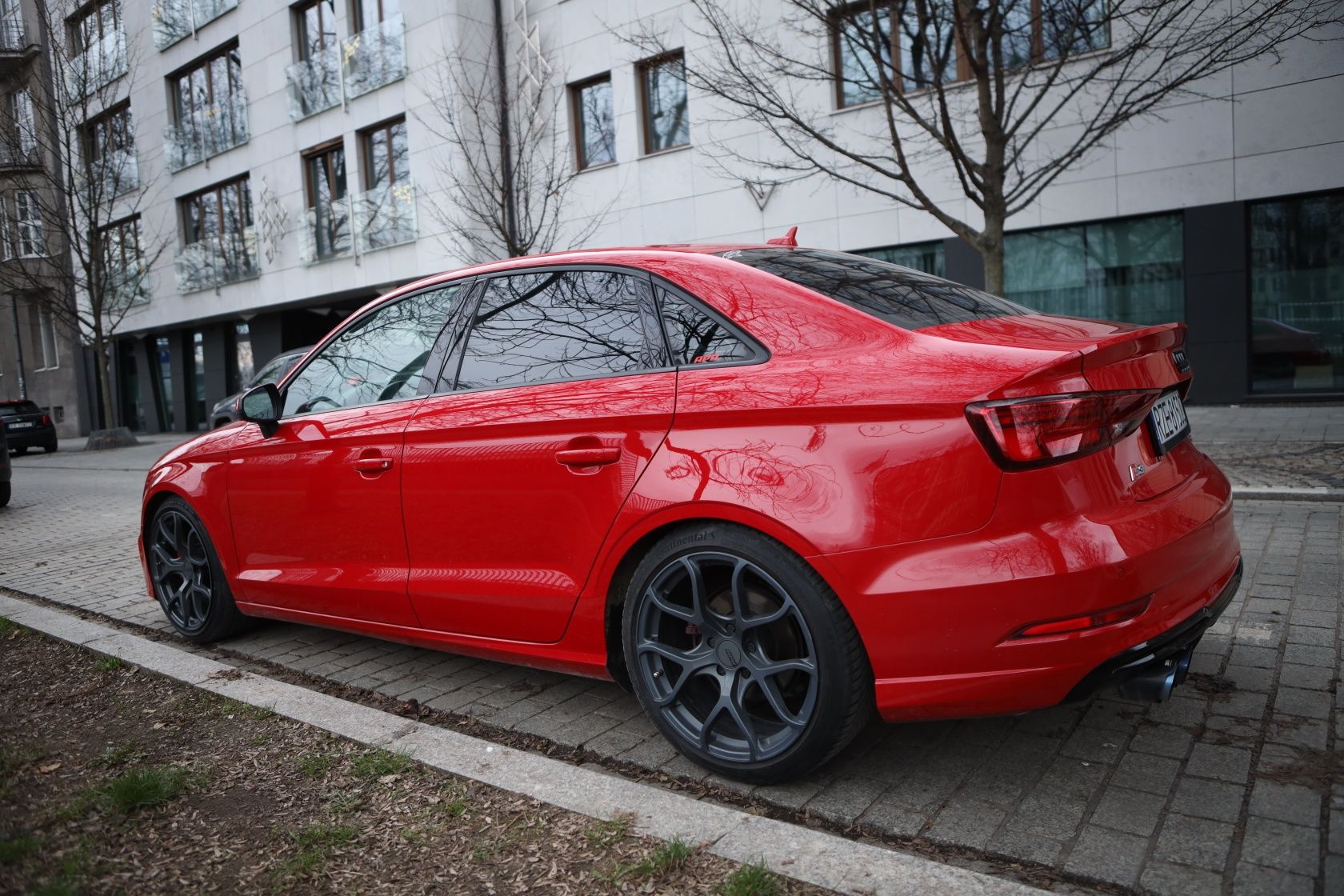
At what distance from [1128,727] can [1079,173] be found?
Answer: 1200cm

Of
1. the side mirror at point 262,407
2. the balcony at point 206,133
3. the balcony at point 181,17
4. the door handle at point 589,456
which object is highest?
the balcony at point 181,17

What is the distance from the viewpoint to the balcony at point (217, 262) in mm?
25094

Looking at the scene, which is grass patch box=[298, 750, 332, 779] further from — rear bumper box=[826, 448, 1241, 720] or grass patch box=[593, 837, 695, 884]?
rear bumper box=[826, 448, 1241, 720]

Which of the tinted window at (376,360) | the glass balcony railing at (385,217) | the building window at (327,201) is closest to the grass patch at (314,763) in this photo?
the tinted window at (376,360)

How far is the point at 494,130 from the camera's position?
1922 cm

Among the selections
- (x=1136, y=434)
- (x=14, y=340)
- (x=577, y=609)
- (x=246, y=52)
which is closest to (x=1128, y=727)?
(x=1136, y=434)

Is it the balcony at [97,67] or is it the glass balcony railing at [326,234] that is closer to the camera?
the glass balcony railing at [326,234]

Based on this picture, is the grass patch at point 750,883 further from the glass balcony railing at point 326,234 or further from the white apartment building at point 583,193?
the glass balcony railing at point 326,234

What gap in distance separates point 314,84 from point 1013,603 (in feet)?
78.2

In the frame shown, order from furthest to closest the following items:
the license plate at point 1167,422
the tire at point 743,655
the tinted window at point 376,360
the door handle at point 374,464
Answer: the tinted window at point 376,360 < the door handle at point 374,464 < the license plate at point 1167,422 < the tire at point 743,655

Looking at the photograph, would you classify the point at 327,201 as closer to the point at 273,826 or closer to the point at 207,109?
the point at 207,109

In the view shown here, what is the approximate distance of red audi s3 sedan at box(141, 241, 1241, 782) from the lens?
2436 millimetres

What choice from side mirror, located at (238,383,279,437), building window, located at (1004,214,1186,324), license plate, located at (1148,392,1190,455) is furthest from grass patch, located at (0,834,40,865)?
building window, located at (1004,214,1186,324)

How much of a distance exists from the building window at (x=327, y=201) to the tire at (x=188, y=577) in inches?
729
